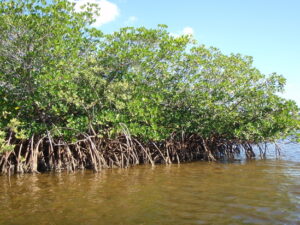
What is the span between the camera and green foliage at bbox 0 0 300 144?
29.4 feet

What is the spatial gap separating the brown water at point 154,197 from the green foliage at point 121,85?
1609 millimetres

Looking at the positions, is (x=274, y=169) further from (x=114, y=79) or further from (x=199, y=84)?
(x=114, y=79)

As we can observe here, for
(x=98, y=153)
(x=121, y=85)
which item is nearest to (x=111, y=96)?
(x=121, y=85)

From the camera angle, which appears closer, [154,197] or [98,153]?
[154,197]

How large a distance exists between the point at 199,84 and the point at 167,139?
2.57 m

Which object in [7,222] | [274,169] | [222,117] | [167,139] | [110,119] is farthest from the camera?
[167,139]

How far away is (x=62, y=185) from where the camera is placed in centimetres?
800

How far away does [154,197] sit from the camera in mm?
6777

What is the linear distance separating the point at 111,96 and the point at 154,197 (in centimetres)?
383

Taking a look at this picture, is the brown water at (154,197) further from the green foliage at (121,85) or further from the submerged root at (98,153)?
the green foliage at (121,85)

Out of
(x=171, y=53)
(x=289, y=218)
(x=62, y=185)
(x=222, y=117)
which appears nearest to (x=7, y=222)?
(x=62, y=185)

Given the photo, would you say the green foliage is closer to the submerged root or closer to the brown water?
the submerged root

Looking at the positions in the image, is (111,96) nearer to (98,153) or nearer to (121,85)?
(121,85)

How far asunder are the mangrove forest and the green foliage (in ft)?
0.11
